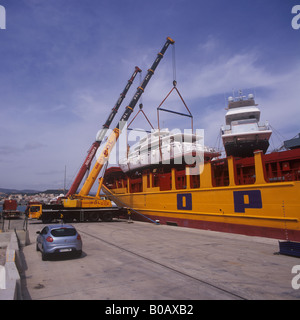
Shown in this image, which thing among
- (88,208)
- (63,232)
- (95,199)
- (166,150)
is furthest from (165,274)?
(95,199)

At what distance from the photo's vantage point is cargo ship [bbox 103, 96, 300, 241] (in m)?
12.9

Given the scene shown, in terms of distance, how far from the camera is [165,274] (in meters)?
7.39

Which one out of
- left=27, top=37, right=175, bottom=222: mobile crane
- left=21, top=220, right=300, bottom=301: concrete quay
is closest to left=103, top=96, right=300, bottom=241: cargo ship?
left=21, top=220, right=300, bottom=301: concrete quay

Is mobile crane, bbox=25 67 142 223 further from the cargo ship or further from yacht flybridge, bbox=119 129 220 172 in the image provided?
yacht flybridge, bbox=119 129 220 172

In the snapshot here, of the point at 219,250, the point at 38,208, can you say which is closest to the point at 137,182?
the point at 38,208

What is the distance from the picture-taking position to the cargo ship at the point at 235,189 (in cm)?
1294

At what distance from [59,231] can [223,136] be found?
15.5m

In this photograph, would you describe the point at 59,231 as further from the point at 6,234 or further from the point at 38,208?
the point at 38,208

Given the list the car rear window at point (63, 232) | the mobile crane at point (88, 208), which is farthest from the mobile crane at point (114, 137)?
the car rear window at point (63, 232)

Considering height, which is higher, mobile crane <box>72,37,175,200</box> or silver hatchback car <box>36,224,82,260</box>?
mobile crane <box>72,37,175,200</box>

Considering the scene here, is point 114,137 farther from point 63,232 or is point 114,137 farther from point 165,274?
point 165,274

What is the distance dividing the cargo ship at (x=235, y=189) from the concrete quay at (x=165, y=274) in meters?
2.15

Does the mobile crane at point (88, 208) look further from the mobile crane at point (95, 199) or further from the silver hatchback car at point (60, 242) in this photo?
the silver hatchback car at point (60, 242)

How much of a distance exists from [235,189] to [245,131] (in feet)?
23.3
